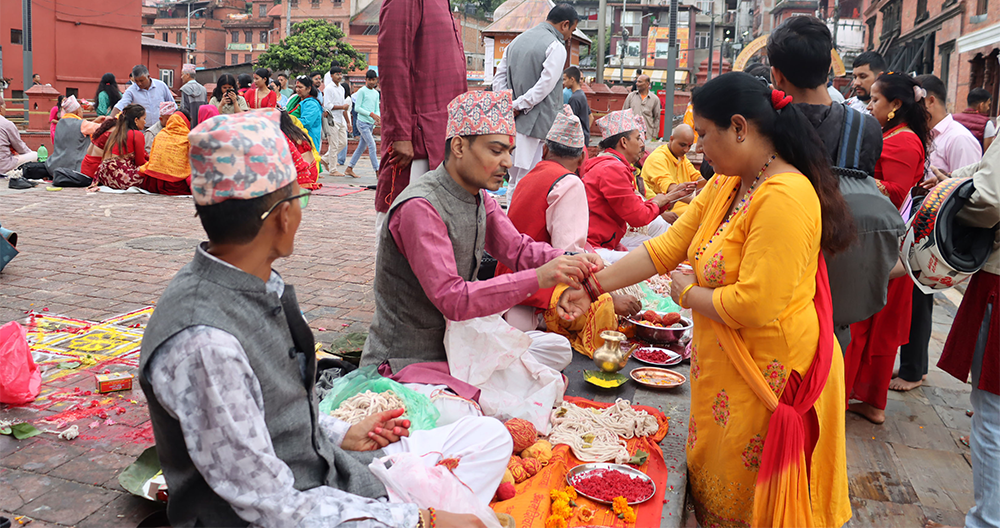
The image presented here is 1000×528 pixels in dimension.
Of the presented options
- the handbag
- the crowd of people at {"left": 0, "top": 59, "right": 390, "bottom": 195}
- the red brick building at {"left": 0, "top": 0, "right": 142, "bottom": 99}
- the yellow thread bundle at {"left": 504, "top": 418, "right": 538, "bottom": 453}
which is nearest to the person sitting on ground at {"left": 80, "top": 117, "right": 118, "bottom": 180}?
the crowd of people at {"left": 0, "top": 59, "right": 390, "bottom": 195}

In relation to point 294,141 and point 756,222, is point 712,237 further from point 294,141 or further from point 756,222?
point 294,141

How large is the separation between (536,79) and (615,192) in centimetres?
180

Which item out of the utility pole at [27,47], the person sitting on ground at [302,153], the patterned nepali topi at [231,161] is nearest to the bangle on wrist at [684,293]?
the patterned nepali topi at [231,161]

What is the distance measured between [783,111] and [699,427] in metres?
1.28

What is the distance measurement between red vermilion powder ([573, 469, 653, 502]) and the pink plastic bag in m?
2.79

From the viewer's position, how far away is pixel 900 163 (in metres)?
4.26

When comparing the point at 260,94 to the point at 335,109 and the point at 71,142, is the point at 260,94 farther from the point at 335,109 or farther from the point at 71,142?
the point at 71,142

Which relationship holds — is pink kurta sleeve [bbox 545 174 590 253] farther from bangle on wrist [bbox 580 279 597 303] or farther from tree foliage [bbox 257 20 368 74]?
tree foliage [bbox 257 20 368 74]

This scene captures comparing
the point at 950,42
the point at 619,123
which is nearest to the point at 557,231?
the point at 619,123

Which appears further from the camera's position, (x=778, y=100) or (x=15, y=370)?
(x=15, y=370)

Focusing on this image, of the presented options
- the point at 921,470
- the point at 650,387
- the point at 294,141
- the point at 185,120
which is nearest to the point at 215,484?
the point at 650,387

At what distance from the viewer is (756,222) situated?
8.41 ft

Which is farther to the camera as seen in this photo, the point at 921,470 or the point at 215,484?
the point at 921,470

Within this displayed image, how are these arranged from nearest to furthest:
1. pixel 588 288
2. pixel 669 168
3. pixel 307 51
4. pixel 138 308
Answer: pixel 588 288, pixel 138 308, pixel 669 168, pixel 307 51
